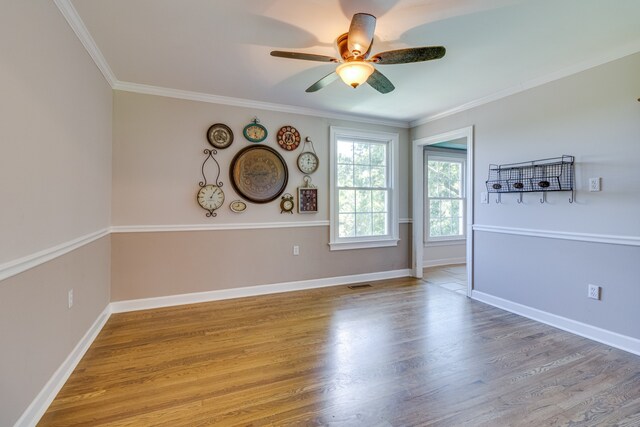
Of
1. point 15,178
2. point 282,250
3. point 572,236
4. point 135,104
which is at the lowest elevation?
point 282,250

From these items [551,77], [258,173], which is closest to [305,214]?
[258,173]

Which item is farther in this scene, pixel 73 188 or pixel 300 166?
pixel 300 166

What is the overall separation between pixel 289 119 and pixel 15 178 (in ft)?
9.83

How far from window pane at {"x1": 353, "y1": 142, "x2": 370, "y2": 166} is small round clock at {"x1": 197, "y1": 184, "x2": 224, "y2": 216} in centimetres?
202

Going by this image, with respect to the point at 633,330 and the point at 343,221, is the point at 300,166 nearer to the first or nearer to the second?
the point at 343,221

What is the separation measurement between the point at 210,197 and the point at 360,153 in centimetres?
227

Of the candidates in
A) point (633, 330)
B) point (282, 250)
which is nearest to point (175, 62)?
point (282, 250)

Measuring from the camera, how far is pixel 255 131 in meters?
3.79

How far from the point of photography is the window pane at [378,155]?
4.68 m

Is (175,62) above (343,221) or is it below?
above

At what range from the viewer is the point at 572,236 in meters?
2.79

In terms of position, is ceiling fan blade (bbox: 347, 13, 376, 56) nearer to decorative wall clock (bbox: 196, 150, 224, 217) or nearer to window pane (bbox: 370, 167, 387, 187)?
decorative wall clock (bbox: 196, 150, 224, 217)

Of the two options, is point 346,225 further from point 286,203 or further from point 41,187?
point 41,187

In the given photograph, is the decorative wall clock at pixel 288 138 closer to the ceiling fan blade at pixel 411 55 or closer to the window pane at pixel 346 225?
the window pane at pixel 346 225
